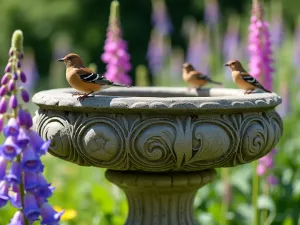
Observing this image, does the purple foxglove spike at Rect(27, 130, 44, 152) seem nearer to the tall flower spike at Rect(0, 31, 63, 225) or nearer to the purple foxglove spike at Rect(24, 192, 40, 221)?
the tall flower spike at Rect(0, 31, 63, 225)

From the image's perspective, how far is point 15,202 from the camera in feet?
9.71

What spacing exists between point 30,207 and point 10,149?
0.84ft

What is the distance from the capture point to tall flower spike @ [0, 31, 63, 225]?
287cm

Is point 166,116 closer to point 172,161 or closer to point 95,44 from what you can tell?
point 172,161

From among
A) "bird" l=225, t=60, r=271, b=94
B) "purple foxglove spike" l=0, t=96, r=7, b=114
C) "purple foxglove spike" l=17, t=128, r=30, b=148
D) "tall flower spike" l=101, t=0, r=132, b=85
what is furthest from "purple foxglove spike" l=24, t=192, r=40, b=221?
"tall flower spike" l=101, t=0, r=132, b=85

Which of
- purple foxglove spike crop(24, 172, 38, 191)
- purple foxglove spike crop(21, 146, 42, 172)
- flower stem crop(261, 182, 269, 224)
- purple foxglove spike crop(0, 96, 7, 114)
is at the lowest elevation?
flower stem crop(261, 182, 269, 224)

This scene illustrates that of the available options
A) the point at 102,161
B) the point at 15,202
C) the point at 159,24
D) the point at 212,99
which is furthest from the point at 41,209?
the point at 159,24

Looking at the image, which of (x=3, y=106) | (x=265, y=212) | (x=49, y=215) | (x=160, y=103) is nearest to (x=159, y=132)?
(x=160, y=103)

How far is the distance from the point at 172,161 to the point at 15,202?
1.21 meters

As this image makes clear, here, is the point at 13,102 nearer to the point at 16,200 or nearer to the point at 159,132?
the point at 16,200

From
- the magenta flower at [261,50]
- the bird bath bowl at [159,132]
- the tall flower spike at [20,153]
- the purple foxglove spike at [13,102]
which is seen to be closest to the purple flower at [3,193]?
the tall flower spike at [20,153]

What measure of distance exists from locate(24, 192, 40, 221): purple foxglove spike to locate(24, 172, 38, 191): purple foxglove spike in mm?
38

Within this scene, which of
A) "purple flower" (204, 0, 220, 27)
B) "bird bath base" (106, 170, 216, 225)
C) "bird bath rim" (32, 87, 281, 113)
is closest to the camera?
"bird bath rim" (32, 87, 281, 113)

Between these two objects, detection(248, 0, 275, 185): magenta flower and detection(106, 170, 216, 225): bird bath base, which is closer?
detection(106, 170, 216, 225): bird bath base
